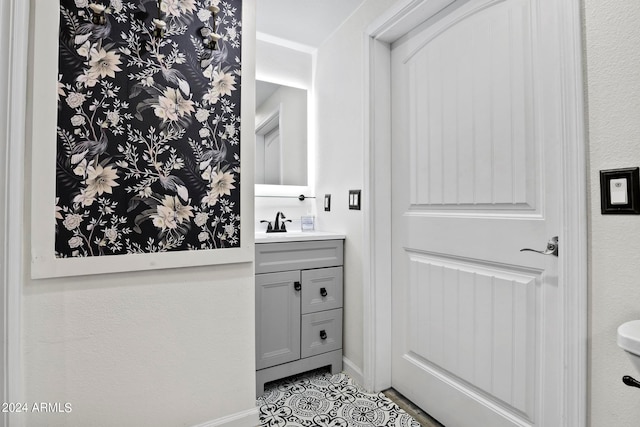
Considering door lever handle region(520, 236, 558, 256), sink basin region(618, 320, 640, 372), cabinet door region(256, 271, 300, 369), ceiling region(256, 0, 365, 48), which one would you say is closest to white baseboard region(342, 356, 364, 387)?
cabinet door region(256, 271, 300, 369)

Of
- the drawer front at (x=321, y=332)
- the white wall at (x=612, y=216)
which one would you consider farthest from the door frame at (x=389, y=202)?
the drawer front at (x=321, y=332)

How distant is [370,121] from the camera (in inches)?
72.2

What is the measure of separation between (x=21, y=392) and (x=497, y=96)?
2.05 meters

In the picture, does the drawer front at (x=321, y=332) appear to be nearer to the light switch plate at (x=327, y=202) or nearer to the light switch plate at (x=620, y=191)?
the light switch plate at (x=327, y=202)

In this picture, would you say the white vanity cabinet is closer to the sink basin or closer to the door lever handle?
the door lever handle

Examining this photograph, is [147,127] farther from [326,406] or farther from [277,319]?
[326,406]

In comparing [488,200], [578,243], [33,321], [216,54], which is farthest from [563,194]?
[33,321]

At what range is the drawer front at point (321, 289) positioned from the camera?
77.6 inches

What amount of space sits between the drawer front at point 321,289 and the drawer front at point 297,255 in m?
0.05

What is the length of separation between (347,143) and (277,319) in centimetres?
115

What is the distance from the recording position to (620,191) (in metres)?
0.92

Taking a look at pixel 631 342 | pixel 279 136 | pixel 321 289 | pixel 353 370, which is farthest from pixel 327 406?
pixel 279 136

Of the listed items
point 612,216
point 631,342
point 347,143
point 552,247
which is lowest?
point 631,342

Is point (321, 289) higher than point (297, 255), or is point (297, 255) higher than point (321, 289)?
point (297, 255)
